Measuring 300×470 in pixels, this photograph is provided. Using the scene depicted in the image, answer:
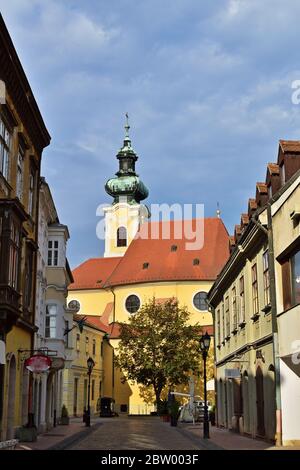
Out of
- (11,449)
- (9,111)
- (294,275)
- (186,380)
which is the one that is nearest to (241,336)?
(294,275)

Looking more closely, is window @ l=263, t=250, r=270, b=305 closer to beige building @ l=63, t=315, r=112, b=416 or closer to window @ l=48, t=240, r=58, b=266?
window @ l=48, t=240, r=58, b=266

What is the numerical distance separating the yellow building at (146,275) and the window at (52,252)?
24960 mm

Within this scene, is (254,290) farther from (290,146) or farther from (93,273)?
(93,273)

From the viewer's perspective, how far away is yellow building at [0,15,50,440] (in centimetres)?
1966

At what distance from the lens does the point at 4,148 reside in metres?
21.5

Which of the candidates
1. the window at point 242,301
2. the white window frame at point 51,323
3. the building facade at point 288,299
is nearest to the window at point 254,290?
the window at point 242,301

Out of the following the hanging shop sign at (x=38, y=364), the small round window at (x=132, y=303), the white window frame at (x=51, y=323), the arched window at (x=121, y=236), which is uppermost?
the arched window at (x=121, y=236)

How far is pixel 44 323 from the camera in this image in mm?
31484

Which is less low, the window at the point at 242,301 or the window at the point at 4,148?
the window at the point at 4,148

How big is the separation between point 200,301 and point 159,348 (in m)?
10.7

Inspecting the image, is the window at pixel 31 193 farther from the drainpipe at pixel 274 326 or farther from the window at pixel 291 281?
the window at pixel 291 281

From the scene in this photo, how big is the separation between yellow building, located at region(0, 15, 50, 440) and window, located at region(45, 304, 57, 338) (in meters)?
6.68

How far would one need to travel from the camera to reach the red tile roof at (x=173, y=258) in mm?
63438

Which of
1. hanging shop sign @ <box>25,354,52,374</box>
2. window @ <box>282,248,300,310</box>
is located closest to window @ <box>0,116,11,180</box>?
hanging shop sign @ <box>25,354,52,374</box>
